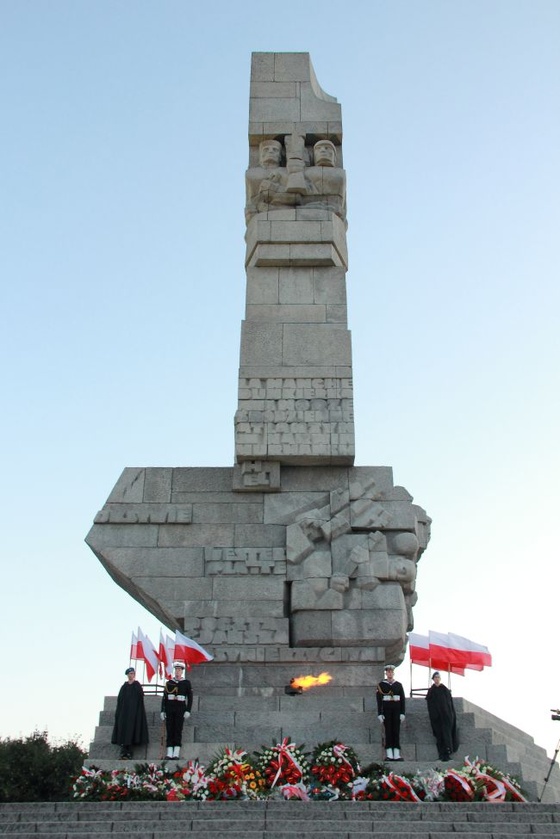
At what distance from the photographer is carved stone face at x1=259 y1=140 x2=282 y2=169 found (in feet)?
54.4

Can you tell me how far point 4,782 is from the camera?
22.8m

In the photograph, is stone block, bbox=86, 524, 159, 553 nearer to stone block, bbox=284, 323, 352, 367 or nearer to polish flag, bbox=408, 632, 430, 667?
stone block, bbox=284, 323, 352, 367

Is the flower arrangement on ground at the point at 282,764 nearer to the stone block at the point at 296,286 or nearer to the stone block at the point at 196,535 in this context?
the stone block at the point at 196,535

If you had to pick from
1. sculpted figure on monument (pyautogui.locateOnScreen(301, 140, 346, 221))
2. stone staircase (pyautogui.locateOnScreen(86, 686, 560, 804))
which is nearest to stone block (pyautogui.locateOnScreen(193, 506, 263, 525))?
stone staircase (pyautogui.locateOnScreen(86, 686, 560, 804))

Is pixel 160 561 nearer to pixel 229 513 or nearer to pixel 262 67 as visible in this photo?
pixel 229 513

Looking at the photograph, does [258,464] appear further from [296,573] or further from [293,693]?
[293,693]

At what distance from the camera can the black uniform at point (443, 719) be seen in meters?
11.6

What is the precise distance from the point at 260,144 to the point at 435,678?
9.60 m

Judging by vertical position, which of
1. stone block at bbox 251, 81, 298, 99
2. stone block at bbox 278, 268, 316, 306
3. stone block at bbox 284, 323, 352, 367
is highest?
stone block at bbox 251, 81, 298, 99

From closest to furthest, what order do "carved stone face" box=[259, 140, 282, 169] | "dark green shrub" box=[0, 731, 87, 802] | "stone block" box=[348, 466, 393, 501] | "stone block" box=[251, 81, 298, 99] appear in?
"stone block" box=[348, 466, 393, 501] → "carved stone face" box=[259, 140, 282, 169] → "stone block" box=[251, 81, 298, 99] → "dark green shrub" box=[0, 731, 87, 802]


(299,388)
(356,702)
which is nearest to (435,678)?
(356,702)

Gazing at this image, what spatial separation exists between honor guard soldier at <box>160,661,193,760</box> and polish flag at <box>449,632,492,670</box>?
3718 mm

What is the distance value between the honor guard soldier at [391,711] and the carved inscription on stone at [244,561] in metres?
2.55

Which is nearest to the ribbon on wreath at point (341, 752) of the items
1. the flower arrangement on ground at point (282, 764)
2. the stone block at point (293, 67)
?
the flower arrangement on ground at point (282, 764)
